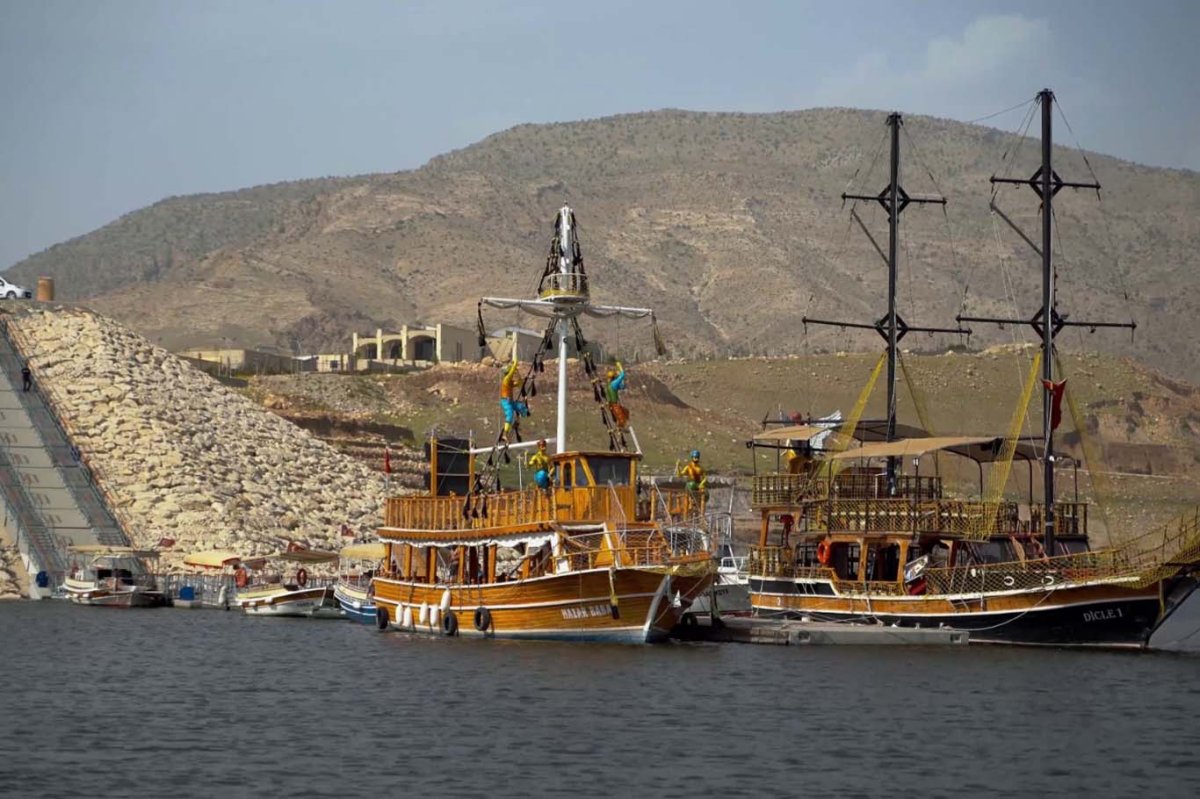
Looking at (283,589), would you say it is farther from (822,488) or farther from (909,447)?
(909,447)

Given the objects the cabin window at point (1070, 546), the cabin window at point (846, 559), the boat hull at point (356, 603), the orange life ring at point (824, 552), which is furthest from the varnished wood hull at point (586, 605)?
the cabin window at point (1070, 546)

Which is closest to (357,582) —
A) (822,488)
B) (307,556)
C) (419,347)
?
(307,556)

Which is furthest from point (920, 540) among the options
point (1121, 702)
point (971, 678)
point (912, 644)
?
point (1121, 702)

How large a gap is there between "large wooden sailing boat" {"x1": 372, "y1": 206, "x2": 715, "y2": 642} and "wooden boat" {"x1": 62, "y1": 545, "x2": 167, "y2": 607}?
19.3 metres

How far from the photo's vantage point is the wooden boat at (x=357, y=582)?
7156cm

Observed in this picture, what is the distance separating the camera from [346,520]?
3760 inches

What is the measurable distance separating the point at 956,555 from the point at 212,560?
34.2 m

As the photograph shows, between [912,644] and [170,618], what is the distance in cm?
2900

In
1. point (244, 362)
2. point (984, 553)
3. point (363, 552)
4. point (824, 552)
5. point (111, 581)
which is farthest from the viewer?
point (244, 362)

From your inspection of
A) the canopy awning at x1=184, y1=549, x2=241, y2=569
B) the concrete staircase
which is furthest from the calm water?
the concrete staircase

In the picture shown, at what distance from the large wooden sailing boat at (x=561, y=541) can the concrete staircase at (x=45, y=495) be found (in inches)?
962

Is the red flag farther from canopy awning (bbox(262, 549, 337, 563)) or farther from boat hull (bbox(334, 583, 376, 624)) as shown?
canopy awning (bbox(262, 549, 337, 563))

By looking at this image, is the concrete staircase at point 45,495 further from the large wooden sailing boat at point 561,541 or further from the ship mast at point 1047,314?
the ship mast at point 1047,314

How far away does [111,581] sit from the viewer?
8094 cm
